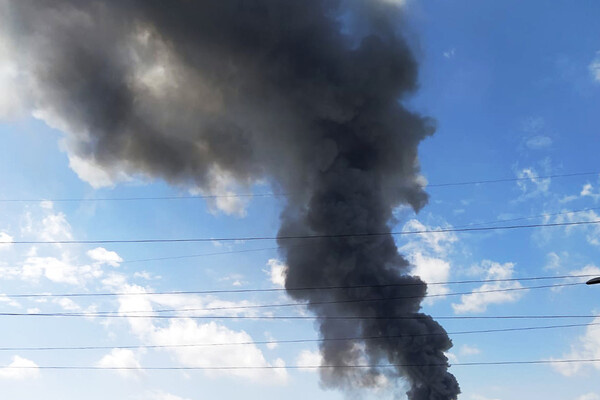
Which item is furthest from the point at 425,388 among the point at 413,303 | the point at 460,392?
the point at 413,303

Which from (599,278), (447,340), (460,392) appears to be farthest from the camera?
(447,340)

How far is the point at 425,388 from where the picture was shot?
126 ft

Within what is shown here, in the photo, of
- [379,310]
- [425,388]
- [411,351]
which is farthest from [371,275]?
[425,388]

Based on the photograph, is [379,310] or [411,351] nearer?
[411,351]

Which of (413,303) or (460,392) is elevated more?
(413,303)

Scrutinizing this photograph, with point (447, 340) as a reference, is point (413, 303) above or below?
above

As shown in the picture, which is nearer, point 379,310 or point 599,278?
point 599,278

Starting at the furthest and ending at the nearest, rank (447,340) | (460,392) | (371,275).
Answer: (371,275) < (447,340) < (460,392)

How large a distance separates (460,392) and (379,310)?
10.0 metres

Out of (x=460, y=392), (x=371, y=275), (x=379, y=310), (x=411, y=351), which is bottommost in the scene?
(x=460, y=392)

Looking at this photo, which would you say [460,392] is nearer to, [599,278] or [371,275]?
[371,275]

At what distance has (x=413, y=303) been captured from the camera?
42844mm

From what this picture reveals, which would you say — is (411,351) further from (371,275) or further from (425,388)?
(371,275)

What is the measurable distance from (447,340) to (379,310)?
22.7 ft
